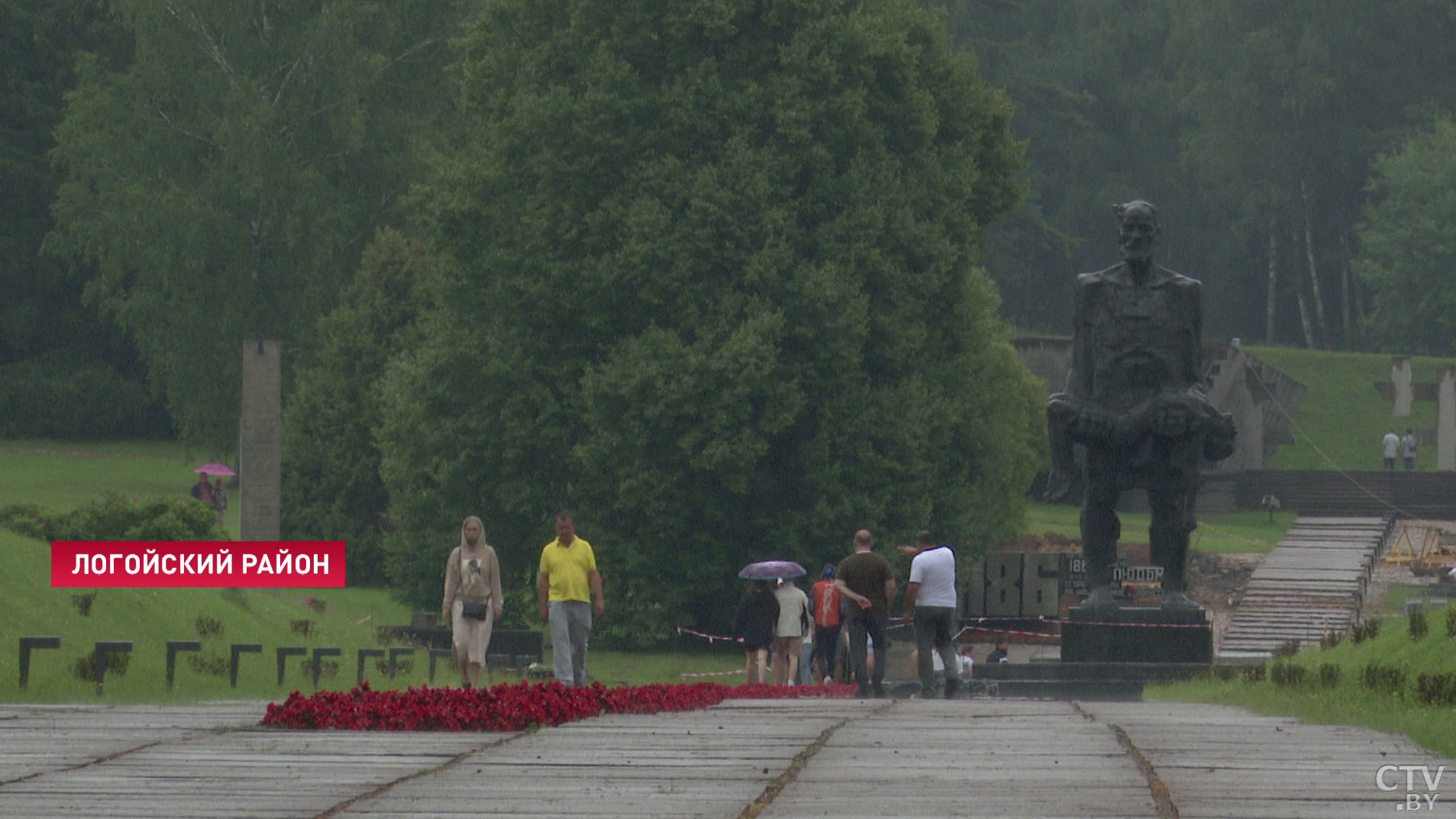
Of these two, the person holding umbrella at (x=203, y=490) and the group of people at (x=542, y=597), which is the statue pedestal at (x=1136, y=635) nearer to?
the group of people at (x=542, y=597)

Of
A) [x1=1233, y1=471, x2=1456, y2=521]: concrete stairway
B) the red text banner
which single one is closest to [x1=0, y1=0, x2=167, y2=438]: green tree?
[x1=1233, y1=471, x2=1456, y2=521]: concrete stairway

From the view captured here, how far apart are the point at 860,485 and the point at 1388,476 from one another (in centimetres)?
3189

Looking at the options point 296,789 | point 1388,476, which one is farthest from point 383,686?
point 1388,476

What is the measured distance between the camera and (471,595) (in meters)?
18.5

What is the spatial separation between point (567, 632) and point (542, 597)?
1.23 ft

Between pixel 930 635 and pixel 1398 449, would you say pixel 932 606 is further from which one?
pixel 1398 449

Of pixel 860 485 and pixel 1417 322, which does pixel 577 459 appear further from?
pixel 1417 322

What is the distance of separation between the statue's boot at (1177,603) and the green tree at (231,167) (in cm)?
3504

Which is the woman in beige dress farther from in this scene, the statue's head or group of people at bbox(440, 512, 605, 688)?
the statue's head

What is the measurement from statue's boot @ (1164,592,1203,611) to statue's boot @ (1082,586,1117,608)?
0.48 meters

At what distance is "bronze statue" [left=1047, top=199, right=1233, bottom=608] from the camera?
67.4 feet

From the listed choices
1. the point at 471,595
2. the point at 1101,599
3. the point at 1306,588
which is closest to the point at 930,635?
the point at 1101,599

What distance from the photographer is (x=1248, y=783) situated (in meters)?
9.48

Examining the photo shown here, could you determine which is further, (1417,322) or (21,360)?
(1417,322)
